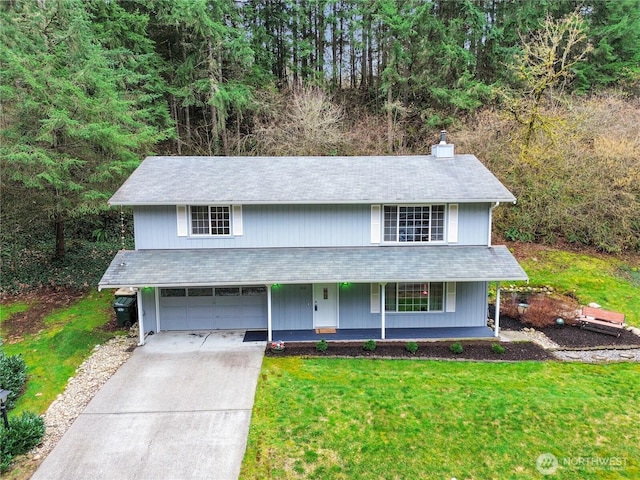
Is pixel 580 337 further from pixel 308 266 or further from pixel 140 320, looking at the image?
pixel 140 320

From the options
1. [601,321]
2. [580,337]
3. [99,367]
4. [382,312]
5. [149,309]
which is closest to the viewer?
[99,367]

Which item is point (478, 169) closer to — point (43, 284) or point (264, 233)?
point (264, 233)

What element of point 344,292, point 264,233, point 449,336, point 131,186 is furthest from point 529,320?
point 131,186

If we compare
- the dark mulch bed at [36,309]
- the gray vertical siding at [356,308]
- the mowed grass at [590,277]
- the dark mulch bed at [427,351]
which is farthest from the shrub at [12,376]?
the mowed grass at [590,277]

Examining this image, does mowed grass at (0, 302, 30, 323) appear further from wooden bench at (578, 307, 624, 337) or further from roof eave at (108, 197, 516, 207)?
wooden bench at (578, 307, 624, 337)

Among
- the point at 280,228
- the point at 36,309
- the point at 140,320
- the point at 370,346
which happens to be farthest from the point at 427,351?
the point at 36,309

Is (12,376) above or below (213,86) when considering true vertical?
below
